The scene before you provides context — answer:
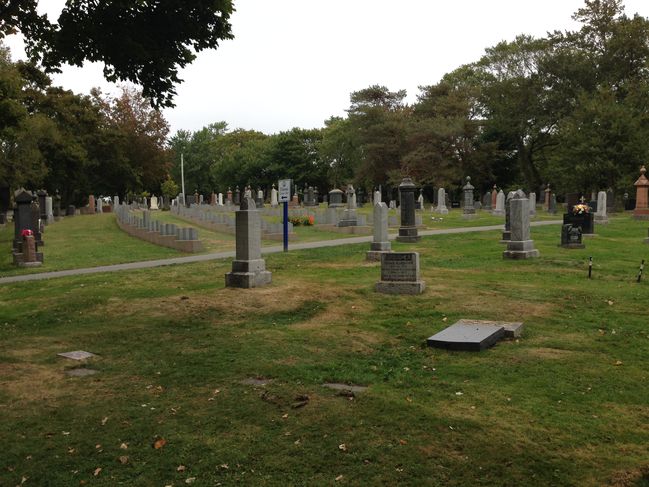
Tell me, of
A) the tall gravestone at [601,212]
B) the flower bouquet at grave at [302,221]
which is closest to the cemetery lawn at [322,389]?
the tall gravestone at [601,212]

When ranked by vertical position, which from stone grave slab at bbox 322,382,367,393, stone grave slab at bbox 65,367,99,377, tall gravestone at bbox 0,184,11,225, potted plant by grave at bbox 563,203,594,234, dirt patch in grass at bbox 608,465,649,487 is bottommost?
stone grave slab at bbox 65,367,99,377

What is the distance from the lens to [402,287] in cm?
1177

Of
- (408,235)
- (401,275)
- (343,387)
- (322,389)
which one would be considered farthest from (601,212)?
(322,389)

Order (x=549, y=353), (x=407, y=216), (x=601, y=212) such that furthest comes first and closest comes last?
(x=601, y=212) < (x=407, y=216) < (x=549, y=353)

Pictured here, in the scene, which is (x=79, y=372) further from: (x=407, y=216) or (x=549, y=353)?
(x=407, y=216)

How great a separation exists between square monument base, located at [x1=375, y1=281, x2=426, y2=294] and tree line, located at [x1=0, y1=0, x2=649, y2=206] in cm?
3082

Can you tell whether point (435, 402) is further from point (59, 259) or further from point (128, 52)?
point (59, 259)

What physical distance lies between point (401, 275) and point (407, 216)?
11601mm

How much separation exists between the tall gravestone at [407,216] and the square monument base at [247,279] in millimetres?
10820

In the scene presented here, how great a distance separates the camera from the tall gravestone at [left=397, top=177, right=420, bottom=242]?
23.0m

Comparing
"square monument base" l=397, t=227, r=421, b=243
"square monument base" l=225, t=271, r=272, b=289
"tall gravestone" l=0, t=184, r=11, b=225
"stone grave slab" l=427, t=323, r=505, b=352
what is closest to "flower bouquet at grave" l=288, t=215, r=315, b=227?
"square monument base" l=397, t=227, r=421, b=243

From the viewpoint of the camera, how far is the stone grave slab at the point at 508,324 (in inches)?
328

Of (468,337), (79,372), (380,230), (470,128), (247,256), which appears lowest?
(79,372)

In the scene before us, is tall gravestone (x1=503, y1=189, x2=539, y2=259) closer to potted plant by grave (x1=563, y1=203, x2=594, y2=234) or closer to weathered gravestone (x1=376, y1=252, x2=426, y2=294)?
potted plant by grave (x1=563, y1=203, x2=594, y2=234)
